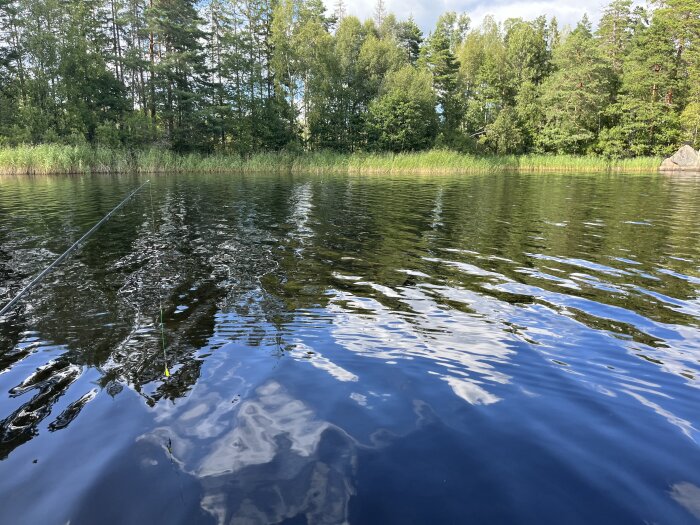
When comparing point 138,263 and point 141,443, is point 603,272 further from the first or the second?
point 138,263

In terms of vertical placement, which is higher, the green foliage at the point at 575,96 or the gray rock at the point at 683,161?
the green foliage at the point at 575,96

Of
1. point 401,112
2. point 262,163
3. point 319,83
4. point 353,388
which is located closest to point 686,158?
point 401,112

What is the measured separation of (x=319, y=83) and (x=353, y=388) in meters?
43.1

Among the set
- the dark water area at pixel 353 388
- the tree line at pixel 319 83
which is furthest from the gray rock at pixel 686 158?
the dark water area at pixel 353 388

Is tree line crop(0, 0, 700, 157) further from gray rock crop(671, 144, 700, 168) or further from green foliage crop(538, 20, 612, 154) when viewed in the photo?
gray rock crop(671, 144, 700, 168)

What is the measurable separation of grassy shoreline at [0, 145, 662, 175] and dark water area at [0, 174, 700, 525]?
22.9 m

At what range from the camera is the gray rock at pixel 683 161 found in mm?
35406

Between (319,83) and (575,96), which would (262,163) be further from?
(575,96)

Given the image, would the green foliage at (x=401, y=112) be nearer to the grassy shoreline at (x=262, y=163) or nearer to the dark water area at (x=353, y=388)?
the grassy shoreline at (x=262, y=163)

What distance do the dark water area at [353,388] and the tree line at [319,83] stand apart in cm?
3487

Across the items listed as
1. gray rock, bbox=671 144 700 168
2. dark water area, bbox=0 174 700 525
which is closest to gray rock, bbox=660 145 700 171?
gray rock, bbox=671 144 700 168

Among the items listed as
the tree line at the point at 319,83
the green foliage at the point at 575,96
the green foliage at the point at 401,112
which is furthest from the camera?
the green foliage at the point at 401,112

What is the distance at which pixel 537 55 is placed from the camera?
47812 mm

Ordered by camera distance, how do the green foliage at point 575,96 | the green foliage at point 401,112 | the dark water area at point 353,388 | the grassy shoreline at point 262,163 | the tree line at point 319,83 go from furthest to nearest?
the green foliage at point 401,112, the green foliage at point 575,96, the tree line at point 319,83, the grassy shoreline at point 262,163, the dark water area at point 353,388
